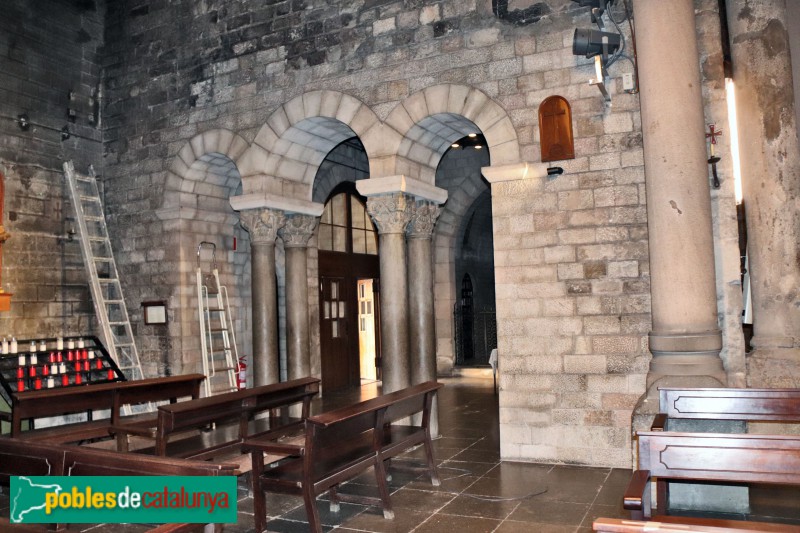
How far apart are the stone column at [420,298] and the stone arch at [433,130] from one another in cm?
42

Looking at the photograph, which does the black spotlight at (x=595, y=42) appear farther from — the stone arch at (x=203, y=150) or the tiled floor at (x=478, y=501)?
the stone arch at (x=203, y=150)

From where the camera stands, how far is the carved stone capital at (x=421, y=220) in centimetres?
624

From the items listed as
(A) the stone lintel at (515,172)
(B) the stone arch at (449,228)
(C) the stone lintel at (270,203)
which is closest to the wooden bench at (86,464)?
(A) the stone lintel at (515,172)

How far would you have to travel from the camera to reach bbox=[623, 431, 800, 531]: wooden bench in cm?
238

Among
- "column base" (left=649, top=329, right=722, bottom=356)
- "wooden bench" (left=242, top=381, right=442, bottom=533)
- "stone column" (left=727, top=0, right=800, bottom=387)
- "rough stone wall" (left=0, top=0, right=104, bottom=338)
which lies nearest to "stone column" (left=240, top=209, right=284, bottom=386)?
"rough stone wall" (left=0, top=0, right=104, bottom=338)

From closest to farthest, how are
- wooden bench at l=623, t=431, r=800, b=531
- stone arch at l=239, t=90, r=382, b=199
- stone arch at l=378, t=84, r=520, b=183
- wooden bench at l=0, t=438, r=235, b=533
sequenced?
1. wooden bench at l=0, t=438, r=235, b=533
2. wooden bench at l=623, t=431, r=800, b=531
3. stone arch at l=378, t=84, r=520, b=183
4. stone arch at l=239, t=90, r=382, b=199

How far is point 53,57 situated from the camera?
283 inches

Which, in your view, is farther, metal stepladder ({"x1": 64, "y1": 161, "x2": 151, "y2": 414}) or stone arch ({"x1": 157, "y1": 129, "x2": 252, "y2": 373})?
metal stepladder ({"x1": 64, "y1": 161, "x2": 151, "y2": 414})

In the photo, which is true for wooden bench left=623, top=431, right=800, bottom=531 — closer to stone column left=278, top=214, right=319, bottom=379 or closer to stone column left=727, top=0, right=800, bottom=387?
stone column left=727, top=0, right=800, bottom=387

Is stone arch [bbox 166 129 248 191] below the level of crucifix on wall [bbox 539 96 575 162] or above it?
above

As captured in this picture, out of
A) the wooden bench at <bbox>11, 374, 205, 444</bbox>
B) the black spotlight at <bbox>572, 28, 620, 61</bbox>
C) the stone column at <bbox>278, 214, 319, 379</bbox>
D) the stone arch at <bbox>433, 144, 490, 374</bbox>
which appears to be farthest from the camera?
the stone arch at <bbox>433, 144, 490, 374</bbox>

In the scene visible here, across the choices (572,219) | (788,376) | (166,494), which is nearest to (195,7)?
(572,219)

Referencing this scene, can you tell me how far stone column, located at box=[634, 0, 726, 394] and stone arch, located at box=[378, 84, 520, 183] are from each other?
1399 mm

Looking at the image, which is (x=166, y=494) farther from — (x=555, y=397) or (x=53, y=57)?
(x=53, y=57)
